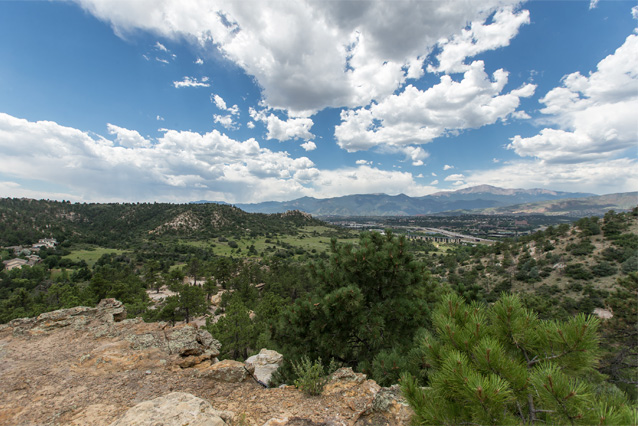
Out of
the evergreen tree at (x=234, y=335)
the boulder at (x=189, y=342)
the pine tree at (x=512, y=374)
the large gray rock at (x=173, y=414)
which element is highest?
the pine tree at (x=512, y=374)

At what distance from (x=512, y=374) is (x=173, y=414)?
5.31 metres

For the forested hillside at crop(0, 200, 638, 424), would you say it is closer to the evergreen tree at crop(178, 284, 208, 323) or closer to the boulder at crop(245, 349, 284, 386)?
the evergreen tree at crop(178, 284, 208, 323)

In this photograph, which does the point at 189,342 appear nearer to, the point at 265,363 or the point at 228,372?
the point at 228,372

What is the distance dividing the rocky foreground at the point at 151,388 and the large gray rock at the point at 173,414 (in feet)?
0.06

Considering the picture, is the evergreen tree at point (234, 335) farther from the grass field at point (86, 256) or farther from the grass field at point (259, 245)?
the grass field at point (86, 256)

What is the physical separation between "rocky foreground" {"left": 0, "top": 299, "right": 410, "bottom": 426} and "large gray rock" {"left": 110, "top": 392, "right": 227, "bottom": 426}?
17mm

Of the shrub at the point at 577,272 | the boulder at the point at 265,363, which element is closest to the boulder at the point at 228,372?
the boulder at the point at 265,363

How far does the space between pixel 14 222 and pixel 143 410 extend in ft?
516

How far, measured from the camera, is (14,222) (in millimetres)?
100000

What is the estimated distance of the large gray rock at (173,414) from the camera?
4098mm

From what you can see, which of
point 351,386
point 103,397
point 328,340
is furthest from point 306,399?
point 103,397

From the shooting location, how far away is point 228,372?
6.38 metres

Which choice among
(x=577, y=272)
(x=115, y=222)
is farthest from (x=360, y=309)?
(x=115, y=222)

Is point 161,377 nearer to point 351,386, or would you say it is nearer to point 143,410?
point 143,410
